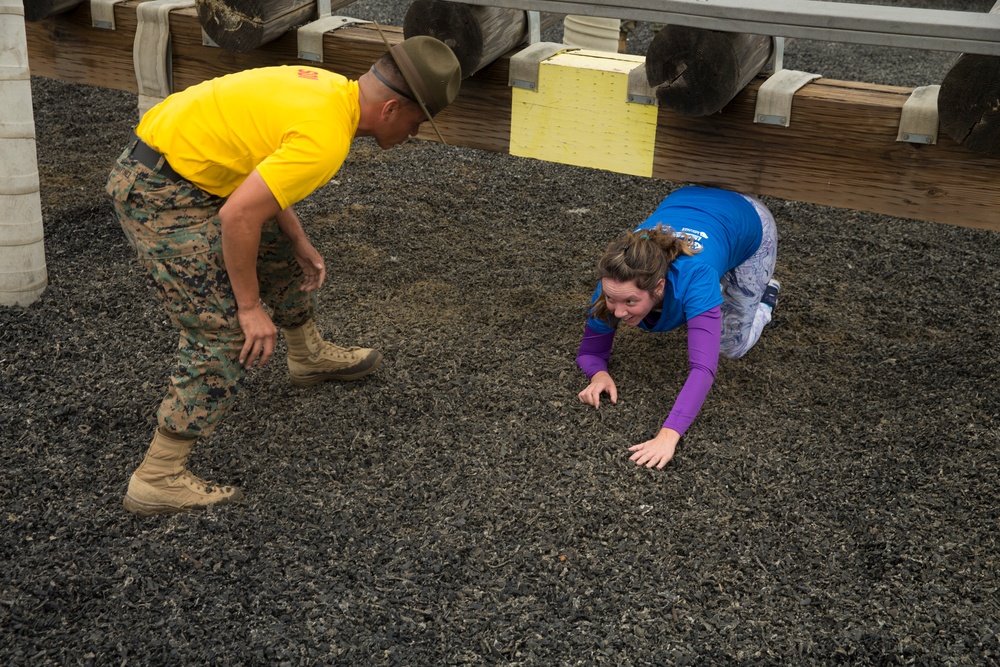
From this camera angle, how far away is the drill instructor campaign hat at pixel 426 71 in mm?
2754

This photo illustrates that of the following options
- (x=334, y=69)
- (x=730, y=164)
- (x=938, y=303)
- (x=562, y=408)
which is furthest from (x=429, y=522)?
(x=938, y=303)

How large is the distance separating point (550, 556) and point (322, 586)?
0.70 m

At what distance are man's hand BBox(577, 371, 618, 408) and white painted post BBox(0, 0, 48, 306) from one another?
2.67 metres

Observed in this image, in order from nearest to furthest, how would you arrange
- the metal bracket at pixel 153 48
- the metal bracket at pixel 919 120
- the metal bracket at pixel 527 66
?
the metal bracket at pixel 919 120 < the metal bracket at pixel 527 66 < the metal bracket at pixel 153 48

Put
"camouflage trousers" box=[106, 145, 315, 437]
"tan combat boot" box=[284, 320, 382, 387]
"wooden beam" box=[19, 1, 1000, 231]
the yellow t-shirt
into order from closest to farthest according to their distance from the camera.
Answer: the yellow t-shirt, "camouflage trousers" box=[106, 145, 315, 437], "wooden beam" box=[19, 1, 1000, 231], "tan combat boot" box=[284, 320, 382, 387]

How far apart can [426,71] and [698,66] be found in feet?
3.81

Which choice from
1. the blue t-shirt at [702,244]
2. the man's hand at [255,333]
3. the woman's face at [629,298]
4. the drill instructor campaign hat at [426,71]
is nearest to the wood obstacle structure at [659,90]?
the blue t-shirt at [702,244]

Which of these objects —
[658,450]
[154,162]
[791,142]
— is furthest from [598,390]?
[154,162]

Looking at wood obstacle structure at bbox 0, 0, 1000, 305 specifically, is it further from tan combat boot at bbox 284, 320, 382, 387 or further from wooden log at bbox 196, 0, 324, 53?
tan combat boot at bbox 284, 320, 382, 387

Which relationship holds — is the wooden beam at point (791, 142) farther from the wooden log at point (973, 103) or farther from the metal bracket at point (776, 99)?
the wooden log at point (973, 103)

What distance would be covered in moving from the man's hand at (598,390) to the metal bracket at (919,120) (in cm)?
142

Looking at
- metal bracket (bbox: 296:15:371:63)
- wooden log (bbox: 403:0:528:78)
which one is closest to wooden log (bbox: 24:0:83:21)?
metal bracket (bbox: 296:15:371:63)

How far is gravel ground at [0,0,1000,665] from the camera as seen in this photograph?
272 cm

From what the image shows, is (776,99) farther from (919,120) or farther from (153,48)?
(153,48)
